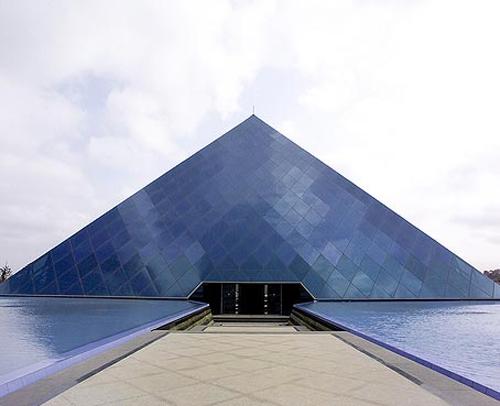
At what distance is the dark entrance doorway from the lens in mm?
20844

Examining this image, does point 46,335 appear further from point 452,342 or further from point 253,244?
point 253,244

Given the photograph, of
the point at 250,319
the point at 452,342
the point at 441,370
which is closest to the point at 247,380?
the point at 441,370

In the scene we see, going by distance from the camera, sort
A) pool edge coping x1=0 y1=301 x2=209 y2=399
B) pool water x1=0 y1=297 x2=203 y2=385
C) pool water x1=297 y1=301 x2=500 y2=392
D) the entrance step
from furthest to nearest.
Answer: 1. the entrance step
2. pool water x1=0 y1=297 x2=203 y2=385
3. pool water x1=297 y1=301 x2=500 y2=392
4. pool edge coping x1=0 y1=301 x2=209 y2=399

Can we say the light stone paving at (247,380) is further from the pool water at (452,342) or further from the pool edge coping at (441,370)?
the pool water at (452,342)

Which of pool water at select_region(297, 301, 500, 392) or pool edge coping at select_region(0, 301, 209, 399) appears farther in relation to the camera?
pool water at select_region(297, 301, 500, 392)

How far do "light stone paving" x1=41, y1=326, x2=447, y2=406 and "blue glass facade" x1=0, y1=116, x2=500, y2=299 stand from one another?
13713 millimetres

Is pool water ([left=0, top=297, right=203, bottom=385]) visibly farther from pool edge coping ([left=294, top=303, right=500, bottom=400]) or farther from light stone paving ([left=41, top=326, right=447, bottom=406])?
pool edge coping ([left=294, top=303, right=500, bottom=400])

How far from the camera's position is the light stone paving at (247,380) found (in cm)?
372

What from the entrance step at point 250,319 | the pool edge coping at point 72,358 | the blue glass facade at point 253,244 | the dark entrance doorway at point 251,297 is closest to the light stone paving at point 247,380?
the pool edge coping at point 72,358

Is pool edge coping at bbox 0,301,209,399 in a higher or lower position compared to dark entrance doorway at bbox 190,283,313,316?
higher

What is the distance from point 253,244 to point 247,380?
16.8m

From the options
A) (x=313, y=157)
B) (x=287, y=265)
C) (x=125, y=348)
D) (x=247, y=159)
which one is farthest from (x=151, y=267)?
(x=125, y=348)

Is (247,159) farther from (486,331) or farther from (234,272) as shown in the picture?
(486,331)

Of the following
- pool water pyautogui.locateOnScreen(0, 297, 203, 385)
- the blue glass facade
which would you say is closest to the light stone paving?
pool water pyautogui.locateOnScreen(0, 297, 203, 385)
